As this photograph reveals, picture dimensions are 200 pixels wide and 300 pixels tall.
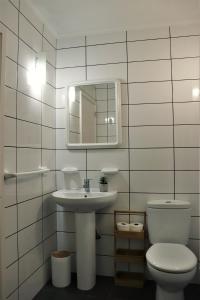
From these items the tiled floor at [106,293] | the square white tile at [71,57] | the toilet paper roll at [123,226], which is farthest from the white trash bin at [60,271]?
the square white tile at [71,57]

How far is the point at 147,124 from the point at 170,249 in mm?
1053

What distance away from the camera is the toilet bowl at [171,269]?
4.81ft

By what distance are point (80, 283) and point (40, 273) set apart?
346 mm

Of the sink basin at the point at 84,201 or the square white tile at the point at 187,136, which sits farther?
the square white tile at the point at 187,136

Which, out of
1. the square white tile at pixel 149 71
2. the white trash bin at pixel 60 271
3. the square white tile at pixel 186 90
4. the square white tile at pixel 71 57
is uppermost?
the square white tile at pixel 71 57

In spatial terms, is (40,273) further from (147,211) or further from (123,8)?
(123,8)

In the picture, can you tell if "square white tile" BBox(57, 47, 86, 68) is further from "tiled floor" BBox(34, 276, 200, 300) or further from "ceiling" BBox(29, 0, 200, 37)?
"tiled floor" BBox(34, 276, 200, 300)

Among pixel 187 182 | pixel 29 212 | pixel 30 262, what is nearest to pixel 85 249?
pixel 30 262

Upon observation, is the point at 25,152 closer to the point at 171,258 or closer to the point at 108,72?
the point at 108,72

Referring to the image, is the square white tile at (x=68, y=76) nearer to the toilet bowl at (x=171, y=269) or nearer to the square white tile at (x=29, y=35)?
the square white tile at (x=29, y=35)

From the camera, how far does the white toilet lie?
58.2 inches

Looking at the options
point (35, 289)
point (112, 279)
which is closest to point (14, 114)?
point (35, 289)

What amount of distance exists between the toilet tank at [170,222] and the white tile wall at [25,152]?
94 cm

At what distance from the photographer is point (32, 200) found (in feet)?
6.15
